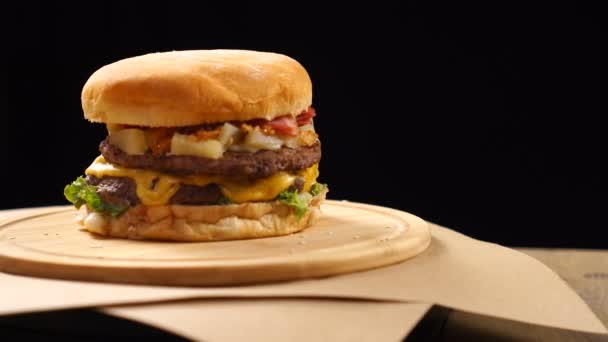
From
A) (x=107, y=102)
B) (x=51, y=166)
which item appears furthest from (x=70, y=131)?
(x=107, y=102)

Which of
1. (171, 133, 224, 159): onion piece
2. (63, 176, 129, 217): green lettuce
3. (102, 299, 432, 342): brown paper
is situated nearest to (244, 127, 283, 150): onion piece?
(171, 133, 224, 159): onion piece

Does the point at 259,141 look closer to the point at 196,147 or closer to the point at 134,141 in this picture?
the point at 196,147

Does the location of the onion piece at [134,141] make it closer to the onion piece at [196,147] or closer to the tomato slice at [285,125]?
the onion piece at [196,147]

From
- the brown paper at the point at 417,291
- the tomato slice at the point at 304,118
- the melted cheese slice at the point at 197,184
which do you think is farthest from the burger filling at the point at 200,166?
the brown paper at the point at 417,291

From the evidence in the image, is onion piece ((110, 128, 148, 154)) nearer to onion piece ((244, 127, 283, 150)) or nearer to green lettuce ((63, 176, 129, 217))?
green lettuce ((63, 176, 129, 217))

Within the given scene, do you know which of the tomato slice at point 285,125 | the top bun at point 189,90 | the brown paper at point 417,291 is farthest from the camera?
the tomato slice at point 285,125

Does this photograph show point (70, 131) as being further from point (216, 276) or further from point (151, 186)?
point (216, 276)

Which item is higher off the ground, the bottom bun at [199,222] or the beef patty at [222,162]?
the beef patty at [222,162]
